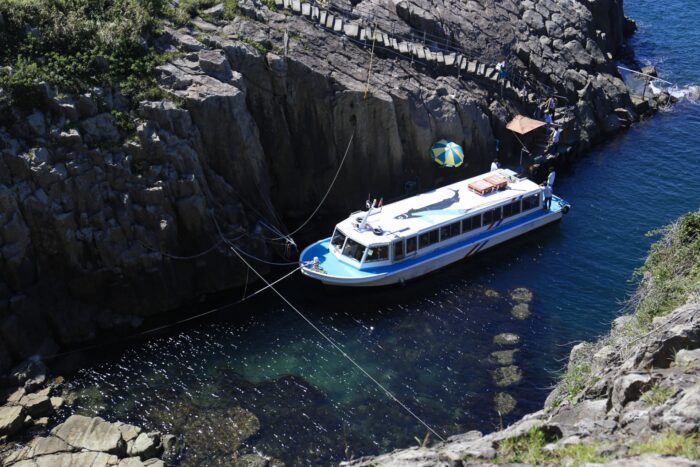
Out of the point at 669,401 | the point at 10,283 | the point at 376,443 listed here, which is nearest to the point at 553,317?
the point at 376,443

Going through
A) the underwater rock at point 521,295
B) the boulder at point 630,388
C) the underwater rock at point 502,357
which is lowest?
the underwater rock at point 502,357

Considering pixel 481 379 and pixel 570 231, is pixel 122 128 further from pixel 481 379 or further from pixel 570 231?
pixel 570 231

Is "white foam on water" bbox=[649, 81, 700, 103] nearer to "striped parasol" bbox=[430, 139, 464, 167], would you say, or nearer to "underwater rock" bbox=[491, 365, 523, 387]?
"striped parasol" bbox=[430, 139, 464, 167]

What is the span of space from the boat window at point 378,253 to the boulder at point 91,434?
1718cm

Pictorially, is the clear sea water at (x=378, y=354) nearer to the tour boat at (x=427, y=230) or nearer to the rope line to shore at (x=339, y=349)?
the rope line to shore at (x=339, y=349)

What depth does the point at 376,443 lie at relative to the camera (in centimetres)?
3353

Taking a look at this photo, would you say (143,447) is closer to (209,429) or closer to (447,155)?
(209,429)

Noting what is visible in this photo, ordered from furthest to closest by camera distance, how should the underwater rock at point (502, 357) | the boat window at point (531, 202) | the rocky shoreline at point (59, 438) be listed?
the boat window at point (531, 202), the underwater rock at point (502, 357), the rocky shoreline at point (59, 438)

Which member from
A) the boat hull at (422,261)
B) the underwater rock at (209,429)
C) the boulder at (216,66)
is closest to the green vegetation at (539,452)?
the underwater rock at (209,429)

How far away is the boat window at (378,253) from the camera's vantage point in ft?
142

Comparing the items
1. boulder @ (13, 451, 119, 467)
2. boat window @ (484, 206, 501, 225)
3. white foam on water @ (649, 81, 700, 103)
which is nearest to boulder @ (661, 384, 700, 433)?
boulder @ (13, 451, 119, 467)

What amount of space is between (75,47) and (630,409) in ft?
113

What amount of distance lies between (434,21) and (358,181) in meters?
15.7

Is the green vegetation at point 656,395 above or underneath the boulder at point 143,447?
above
